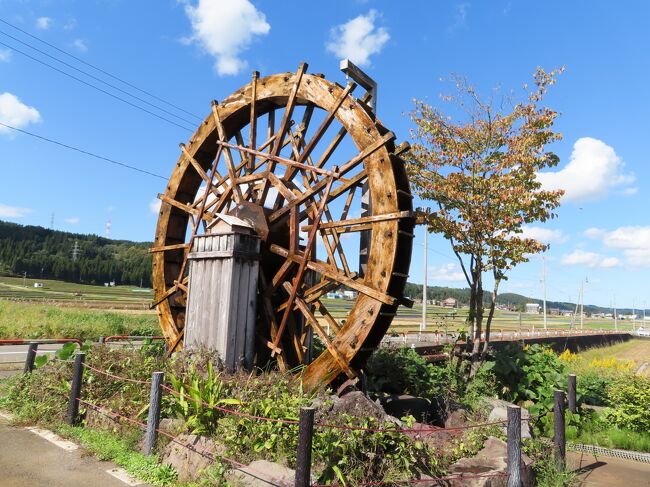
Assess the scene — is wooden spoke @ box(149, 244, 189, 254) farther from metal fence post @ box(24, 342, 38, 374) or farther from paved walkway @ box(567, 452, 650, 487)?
paved walkway @ box(567, 452, 650, 487)

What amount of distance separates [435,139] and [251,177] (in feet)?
13.9

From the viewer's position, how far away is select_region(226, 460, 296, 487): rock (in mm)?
3578

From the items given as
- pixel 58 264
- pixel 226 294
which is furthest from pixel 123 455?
pixel 58 264

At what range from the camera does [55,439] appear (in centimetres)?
527

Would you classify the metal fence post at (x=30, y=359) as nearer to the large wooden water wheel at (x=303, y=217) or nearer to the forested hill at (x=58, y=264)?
the large wooden water wheel at (x=303, y=217)

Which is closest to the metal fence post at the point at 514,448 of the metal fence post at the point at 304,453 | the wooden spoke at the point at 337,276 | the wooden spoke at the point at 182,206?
the metal fence post at the point at 304,453

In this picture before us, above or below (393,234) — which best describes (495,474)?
below

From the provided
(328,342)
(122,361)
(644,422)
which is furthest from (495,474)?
(122,361)

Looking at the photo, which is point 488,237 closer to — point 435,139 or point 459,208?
point 459,208

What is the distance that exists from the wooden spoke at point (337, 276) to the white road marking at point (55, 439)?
332cm

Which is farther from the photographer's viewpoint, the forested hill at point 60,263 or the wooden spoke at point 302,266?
the forested hill at point 60,263

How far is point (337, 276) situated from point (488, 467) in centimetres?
281

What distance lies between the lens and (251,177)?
7.49 metres

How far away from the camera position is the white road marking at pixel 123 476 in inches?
165
